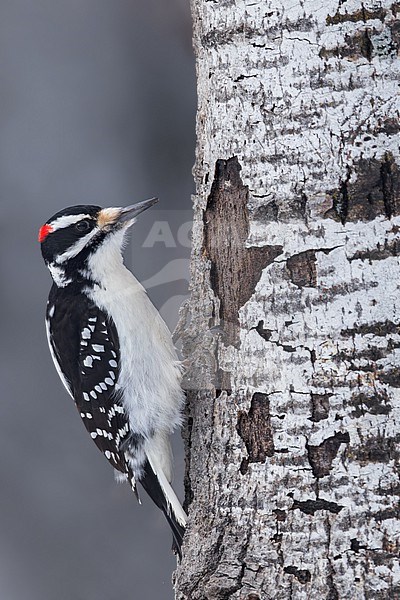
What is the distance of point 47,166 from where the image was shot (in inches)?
165

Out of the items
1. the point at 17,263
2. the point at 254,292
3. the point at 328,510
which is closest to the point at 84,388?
the point at 254,292

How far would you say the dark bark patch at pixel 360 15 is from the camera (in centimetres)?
155

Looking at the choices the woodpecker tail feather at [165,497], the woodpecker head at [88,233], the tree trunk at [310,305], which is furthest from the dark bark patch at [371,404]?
the woodpecker head at [88,233]


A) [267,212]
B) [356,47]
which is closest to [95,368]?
[267,212]

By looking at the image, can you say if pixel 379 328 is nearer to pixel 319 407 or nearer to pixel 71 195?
pixel 319 407

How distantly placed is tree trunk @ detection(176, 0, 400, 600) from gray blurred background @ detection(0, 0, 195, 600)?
233 centimetres

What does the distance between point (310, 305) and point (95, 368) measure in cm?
105

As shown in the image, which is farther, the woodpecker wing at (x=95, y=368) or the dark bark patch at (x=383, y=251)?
the woodpecker wing at (x=95, y=368)

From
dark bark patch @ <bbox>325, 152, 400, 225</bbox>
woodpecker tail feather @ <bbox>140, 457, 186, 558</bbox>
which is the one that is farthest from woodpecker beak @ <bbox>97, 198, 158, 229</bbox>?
dark bark patch @ <bbox>325, 152, 400, 225</bbox>

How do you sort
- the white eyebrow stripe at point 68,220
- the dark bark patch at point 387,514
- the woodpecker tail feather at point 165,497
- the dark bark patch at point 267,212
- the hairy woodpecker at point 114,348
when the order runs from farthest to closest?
the white eyebrow stripe at point 68,220, the hairy woodpecker at point 114,348, the woodpecker tail feather at point 165,497, the dark bark patch at point 267,212, the dark bark patch at point 387,514

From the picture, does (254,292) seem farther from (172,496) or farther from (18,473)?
(18,473)

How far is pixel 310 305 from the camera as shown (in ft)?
5.21

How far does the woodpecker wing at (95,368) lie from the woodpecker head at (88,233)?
116mm

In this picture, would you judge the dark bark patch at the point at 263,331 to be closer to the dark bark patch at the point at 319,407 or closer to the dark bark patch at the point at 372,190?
the dark bark patch at the point at 319,407
